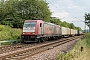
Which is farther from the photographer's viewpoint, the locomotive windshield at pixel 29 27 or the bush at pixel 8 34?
the bush at pixel 8 34

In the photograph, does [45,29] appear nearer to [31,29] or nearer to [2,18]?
[31,29]

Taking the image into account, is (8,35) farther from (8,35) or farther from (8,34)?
(8,34)

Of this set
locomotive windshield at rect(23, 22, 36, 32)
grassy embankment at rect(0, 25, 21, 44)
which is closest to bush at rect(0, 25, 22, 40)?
grassy embankment at rect(0, 25, 21, 44)

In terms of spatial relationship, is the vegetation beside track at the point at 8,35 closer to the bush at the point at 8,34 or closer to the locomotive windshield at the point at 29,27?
the bush at the point at 8,34

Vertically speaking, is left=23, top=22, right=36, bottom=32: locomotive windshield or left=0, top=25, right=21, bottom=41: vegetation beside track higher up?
left=23, top=22, right=36, bottom=32: locomotive windshield

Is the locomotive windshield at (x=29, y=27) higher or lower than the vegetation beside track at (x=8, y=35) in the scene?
higher

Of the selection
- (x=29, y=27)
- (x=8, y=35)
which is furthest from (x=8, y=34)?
(x=29, y=27)

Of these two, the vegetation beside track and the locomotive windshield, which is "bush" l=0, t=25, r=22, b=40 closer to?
the vegetation beside track

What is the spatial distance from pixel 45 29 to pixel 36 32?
3.65 meters

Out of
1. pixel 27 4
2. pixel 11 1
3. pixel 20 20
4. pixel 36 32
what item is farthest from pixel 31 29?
pixel 11 1

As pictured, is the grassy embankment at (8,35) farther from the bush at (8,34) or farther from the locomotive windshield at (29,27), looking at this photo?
the locomotive windshield at (29,27)

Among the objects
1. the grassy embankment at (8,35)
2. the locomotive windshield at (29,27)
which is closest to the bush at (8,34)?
the grassy embankment at (8,35)

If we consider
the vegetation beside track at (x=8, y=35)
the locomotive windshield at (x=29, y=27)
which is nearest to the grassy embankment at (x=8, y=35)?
the vegetation beside track at (x=8, y=35)

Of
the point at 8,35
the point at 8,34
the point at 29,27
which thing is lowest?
the point at 8,35
